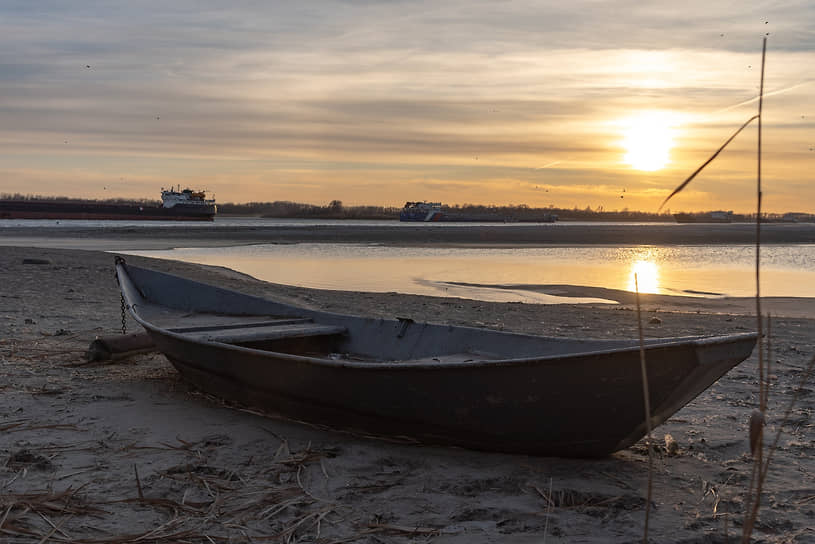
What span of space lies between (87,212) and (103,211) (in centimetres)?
170

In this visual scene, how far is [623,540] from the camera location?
137 inches

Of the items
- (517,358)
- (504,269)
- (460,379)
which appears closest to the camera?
(460,379)

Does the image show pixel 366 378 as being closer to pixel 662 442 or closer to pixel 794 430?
pixel 662 442

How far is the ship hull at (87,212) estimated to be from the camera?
6266cm

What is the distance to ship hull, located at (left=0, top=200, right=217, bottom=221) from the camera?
62656mm

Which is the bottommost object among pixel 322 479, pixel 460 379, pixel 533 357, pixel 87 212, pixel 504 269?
pixel 322 479

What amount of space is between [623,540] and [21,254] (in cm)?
1999

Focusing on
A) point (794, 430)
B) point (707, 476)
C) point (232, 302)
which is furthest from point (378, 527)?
point (232, 302)

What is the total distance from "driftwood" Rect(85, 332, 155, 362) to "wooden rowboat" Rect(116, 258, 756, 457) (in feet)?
3.52

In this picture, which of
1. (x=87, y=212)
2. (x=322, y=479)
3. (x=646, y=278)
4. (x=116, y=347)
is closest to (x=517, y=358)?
(x=322, y=479)

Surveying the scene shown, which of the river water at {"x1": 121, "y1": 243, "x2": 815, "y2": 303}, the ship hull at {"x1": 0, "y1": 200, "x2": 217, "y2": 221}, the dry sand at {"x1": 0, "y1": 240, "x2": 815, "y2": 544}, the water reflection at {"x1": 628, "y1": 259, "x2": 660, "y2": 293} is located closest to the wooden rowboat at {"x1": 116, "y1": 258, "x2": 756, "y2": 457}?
the dry sand at {"x1": 0, "y1": 240, "x2": 815, "y2": 544}

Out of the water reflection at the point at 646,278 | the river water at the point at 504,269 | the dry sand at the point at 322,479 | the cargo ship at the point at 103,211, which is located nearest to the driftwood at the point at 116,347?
the dry sand at the point at 322,479

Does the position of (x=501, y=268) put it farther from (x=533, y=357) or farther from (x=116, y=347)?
(x=533, y=357)

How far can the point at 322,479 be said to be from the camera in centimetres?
430
